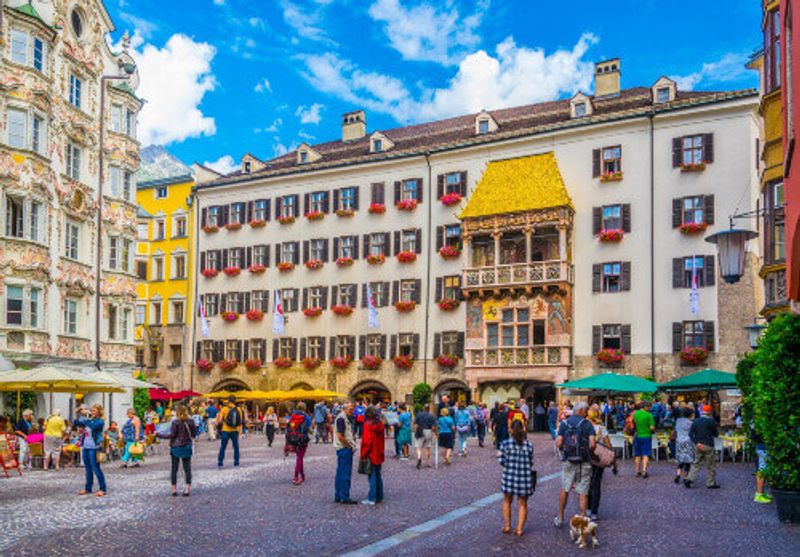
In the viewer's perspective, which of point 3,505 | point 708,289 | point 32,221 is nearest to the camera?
point 3,505

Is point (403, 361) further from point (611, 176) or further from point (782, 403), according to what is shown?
point (782, 403)

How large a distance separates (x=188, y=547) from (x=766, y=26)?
1361 centimetres

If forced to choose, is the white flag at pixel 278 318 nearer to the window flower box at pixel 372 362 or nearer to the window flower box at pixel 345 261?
the window flower box at pixel 345 261

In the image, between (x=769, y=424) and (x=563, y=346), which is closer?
(x=769, y=424)

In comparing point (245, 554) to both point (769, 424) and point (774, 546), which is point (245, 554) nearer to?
point (774, 546)

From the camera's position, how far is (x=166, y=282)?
60.1 metres

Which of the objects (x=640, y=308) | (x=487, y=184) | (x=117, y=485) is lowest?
(x=117, y=485)

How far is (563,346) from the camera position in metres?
44.5

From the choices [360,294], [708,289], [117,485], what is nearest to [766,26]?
[117,485]

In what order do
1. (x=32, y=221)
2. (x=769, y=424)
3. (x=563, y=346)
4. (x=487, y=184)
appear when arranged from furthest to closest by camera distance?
(x=487, y=184)
(x=563, y=346)
(x=32, y=221)
(x=769, y=424)

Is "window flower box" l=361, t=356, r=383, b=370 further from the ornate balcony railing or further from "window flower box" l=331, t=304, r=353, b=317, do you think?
the ornate balcony railing

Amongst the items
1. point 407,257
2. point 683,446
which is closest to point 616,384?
point 683,446

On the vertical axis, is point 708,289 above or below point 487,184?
below

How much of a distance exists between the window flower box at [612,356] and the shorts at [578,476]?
101ft
